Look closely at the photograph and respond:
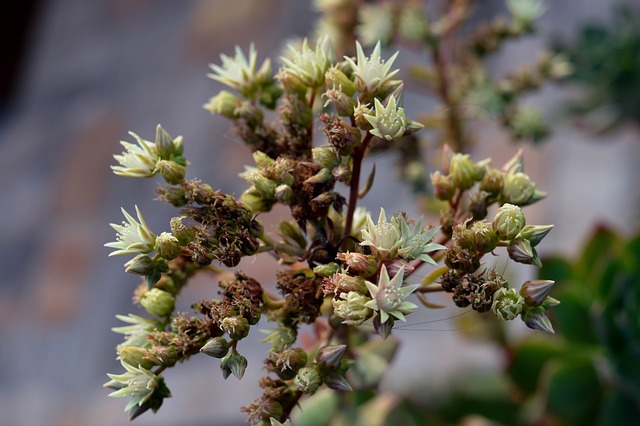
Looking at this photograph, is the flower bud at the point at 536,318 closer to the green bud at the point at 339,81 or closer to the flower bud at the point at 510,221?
the flower bud at the point at 510,221

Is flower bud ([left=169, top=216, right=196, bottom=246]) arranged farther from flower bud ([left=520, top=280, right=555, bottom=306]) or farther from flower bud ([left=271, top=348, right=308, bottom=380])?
flower bud ([left=520, top=280, right=555, bottom=306])

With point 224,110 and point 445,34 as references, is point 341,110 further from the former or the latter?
point 445,34

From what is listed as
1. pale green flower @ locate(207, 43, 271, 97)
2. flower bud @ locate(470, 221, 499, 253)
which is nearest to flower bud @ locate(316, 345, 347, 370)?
flower bud @ locate(470, 221, 499, 253)

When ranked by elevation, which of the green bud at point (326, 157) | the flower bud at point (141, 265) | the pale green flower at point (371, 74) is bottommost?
the flower bud at point (141, 265)

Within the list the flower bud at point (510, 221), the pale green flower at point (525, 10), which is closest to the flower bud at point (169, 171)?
the flower bud at point (510, 221)

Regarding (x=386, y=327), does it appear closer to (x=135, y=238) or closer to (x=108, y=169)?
(x=135, y=238)

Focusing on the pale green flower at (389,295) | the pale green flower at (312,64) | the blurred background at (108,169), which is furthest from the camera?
the blurred background at (108,169)

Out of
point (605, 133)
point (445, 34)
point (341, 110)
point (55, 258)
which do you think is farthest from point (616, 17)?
point (55, 258)
